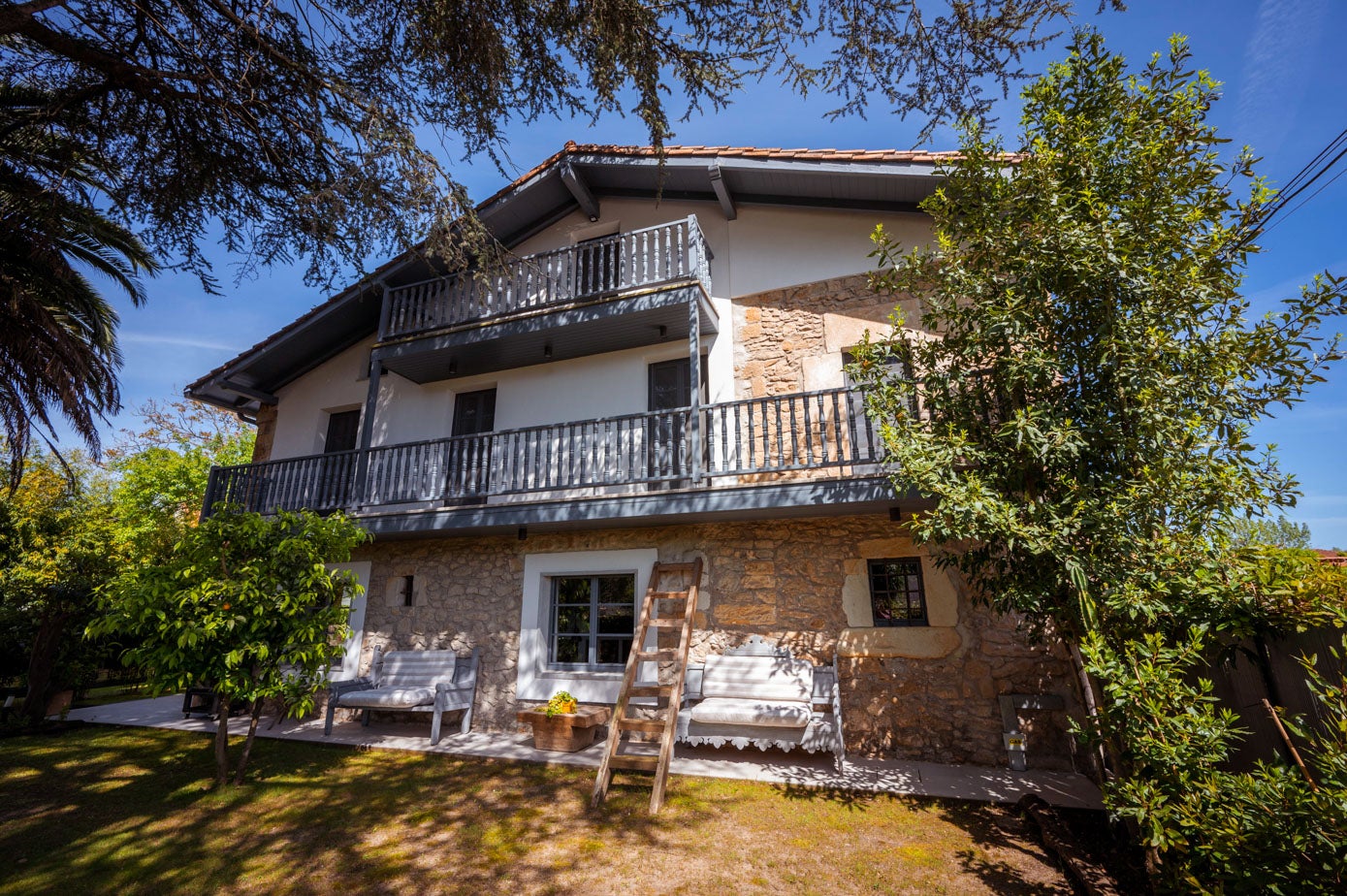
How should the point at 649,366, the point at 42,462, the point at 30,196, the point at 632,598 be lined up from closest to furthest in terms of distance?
the point at 30,196
the point at 632,598
the point at 649,366
the point at 42,462

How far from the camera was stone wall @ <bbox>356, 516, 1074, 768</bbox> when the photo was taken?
18.4 feet

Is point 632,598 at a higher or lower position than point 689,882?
higher

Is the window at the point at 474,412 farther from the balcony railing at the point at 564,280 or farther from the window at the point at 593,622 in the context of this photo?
the window at the point at 593,622

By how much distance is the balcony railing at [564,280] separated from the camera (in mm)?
7359

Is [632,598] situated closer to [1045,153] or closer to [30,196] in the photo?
[1045,153]

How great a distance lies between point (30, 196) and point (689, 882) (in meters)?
7.10

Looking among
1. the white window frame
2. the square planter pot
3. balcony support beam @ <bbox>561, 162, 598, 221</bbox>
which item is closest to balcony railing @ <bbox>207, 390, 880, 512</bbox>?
the white window frame

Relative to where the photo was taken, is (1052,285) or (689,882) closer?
(689,882)

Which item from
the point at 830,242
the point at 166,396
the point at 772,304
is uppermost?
the point at 166,396

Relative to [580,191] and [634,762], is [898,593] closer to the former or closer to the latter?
[634,762]

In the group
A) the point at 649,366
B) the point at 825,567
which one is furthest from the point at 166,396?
the point at 825,567

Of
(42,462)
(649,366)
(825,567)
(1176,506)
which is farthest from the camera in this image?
(42,462)

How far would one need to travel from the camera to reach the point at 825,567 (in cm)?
636

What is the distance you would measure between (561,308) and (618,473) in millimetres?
2341
